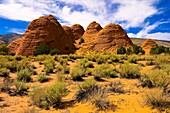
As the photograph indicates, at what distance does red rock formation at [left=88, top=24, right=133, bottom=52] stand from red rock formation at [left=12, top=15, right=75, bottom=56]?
11.8 m

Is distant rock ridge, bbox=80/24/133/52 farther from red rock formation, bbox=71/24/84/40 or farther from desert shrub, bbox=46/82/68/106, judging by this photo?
desert shrub, bbox=46/82/68/106

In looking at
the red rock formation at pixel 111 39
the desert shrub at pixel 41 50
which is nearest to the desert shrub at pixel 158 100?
the desert shrub at pixel 41 50

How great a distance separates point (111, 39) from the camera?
53.4 metres

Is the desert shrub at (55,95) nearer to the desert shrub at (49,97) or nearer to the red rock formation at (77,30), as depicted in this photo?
the desert shrub at (49,97)

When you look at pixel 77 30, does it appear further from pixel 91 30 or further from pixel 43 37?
pixel 43 37

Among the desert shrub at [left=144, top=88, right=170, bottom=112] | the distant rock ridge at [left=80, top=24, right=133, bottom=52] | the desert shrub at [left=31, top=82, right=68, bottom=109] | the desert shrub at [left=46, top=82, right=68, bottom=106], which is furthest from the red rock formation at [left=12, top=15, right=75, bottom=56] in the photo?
the desert shrub at [left=144, top=88, right=170, bottom=112]

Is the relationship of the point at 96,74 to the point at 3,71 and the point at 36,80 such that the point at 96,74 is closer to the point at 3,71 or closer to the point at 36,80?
the point at 36,80

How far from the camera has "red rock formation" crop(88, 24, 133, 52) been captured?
5229cm

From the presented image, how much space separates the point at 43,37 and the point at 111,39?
19.9 metres

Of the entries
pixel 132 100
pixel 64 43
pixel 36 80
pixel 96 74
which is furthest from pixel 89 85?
pixel 64 43

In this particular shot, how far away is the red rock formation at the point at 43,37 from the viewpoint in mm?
40281

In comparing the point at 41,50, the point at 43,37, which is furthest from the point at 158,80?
the point at 43,37

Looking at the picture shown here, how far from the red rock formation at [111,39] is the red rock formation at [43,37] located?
38.7ft

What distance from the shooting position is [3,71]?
14.8 m
